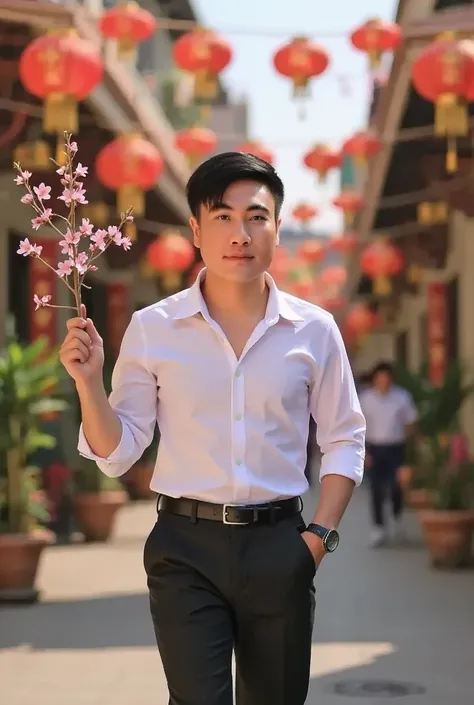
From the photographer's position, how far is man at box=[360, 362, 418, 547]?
13047mm

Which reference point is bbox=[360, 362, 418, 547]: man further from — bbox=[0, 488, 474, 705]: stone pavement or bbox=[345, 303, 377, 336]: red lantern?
bbox=[345, 303, 377, 336]: red lantern

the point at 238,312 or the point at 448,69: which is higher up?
the point at 448,69

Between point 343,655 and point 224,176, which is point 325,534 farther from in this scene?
point 343,655

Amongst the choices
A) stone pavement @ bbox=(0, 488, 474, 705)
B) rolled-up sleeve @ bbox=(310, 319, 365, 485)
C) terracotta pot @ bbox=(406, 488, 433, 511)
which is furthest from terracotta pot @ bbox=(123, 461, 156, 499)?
rolled-up sleeve @ bbox=(310, 319, 365, 485)

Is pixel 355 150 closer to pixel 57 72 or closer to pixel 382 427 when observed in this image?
pixel 382 427

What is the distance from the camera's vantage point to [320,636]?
25.4ft

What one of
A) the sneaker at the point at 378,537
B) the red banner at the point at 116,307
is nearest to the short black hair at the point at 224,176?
the sneaker at the point at 378,537

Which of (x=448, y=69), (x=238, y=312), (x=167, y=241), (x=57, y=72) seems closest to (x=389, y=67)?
(x=448, y=69)

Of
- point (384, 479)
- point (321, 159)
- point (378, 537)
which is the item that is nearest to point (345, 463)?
point (378, 537)

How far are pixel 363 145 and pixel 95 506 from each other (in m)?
4.34

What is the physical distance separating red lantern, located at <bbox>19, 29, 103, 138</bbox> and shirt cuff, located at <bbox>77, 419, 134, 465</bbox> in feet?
20.4

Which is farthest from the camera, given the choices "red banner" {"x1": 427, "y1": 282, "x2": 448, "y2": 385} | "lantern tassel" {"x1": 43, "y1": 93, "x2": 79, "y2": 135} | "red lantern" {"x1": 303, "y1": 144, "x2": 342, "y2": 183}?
"red banner" {"x1": 427, "y1": 282, "x2": 448, "y2": 385}

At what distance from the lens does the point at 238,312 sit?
353cm

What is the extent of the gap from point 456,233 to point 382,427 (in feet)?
14.6
